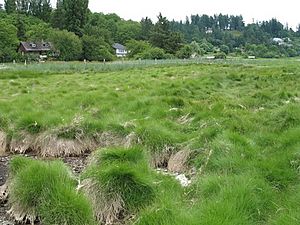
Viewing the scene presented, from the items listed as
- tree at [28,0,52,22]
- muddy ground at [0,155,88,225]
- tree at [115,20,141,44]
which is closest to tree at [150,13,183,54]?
tree at [115,20,141,44]

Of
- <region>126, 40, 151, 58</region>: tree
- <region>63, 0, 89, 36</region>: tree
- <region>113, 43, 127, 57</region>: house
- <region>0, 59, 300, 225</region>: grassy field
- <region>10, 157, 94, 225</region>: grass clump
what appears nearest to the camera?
<region>0, 59, 300, 225</region>: grassy field

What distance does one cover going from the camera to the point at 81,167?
11.3 metres

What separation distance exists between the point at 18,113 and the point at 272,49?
4938 inches

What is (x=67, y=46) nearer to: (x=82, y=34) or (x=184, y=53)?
(x=82, y=34)

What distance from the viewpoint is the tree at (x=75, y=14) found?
10256cm

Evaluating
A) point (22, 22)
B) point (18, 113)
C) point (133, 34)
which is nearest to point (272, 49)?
point (133, 34)

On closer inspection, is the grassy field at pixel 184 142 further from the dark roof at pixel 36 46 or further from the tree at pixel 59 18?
the tree at pixel 59 18

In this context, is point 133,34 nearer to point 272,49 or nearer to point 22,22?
point 22,22

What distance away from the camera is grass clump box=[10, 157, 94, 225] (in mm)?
7504

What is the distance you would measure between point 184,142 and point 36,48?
3476 inches

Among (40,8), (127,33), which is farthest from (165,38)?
(40,8)

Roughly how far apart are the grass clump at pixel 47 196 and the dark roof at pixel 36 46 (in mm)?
85003

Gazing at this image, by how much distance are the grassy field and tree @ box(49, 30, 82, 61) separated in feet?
204

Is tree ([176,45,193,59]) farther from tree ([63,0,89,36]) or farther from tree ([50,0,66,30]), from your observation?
tree ([50,0,66,30])
